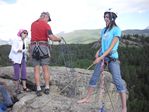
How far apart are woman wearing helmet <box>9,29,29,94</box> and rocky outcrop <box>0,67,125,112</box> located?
53 cm

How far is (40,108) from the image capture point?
28.6ft

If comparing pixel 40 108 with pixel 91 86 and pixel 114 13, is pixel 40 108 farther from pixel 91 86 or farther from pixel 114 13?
pixel 114 13

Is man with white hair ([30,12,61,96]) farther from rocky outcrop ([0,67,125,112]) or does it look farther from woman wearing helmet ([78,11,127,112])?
→ woman wearing helmet ([78,11,127,112])

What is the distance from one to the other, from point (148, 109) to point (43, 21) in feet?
196

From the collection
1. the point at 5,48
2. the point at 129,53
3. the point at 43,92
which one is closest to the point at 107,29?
the point at 43,92

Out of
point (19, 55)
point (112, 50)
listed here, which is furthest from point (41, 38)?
point (112, 50)

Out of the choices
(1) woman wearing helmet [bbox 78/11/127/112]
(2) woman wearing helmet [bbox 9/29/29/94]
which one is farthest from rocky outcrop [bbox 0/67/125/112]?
(1) woman wearing helmet [bbox 78/11/127/112]

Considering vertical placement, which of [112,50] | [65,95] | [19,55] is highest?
[112,50]

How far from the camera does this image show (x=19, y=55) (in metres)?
10.6

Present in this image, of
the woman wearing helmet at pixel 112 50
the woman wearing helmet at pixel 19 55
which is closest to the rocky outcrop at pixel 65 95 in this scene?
the woman wearing helmet at pixel 19 55

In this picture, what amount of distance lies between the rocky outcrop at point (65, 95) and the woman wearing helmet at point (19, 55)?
0.53 m

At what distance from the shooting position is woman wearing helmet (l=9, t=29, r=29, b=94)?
10.5 meters

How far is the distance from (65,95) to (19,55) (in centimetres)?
210

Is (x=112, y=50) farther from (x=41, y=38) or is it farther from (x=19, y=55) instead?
(x=19, y=55)
